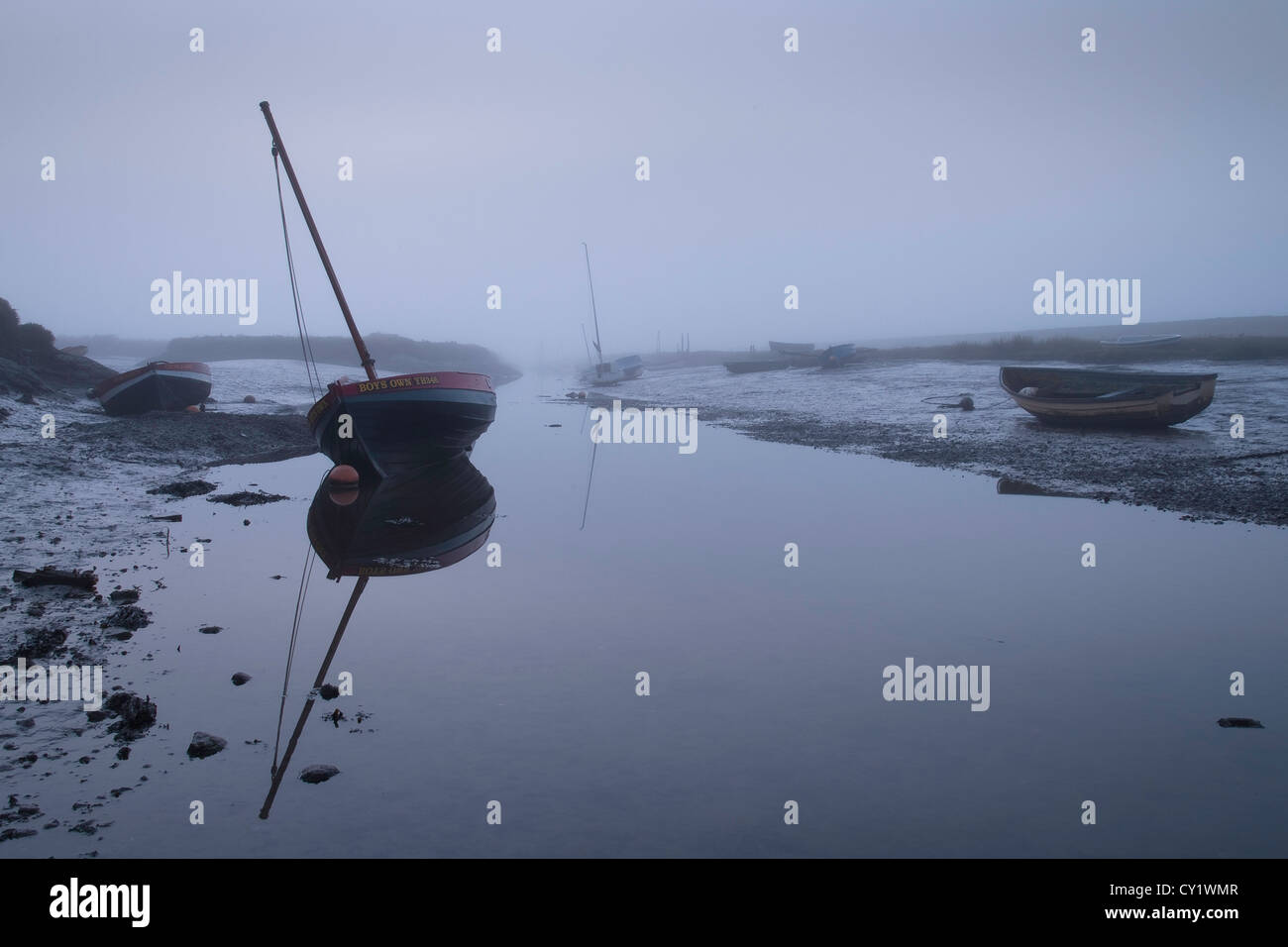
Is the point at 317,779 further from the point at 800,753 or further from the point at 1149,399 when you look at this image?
the point at 1149,399

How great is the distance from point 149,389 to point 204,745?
1083 inches

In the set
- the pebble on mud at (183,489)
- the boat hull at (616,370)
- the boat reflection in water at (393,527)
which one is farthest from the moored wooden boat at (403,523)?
the boat hull at (616,370)

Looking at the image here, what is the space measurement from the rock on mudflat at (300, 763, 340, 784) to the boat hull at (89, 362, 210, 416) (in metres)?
27.5

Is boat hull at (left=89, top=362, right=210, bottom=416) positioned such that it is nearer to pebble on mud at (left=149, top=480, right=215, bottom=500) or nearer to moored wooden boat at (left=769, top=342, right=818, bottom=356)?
pebble on mud at (left=149, top=480, right=215, bottom=500)

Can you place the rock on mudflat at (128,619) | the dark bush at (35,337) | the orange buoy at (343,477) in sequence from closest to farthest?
the rock on mudflat at (128,619), the orange buoy at (343,477), the dark bush at (35,337)

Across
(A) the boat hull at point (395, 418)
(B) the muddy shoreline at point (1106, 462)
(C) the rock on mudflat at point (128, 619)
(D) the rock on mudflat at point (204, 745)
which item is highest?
(A) the boat hull at point (395, 418)

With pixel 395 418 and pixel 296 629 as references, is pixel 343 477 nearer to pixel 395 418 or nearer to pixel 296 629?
pixel 395 418

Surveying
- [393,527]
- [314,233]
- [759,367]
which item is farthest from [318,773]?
[759,367]

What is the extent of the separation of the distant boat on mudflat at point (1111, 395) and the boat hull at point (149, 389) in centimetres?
2764

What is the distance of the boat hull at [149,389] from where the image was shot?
2877 cm

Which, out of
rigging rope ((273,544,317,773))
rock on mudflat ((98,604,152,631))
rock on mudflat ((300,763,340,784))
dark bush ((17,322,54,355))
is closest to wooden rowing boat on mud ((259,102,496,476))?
rigging rope ((273,544,317,773))

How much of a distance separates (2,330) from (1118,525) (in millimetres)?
39405

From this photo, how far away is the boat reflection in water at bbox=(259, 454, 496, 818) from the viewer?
36.1 ft

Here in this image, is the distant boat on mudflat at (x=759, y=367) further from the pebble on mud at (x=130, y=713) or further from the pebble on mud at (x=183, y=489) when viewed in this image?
the pebble on mud at (x=130, y=713)
